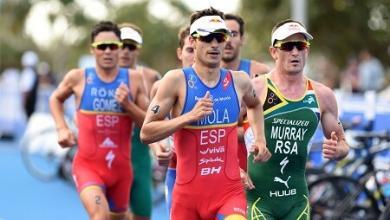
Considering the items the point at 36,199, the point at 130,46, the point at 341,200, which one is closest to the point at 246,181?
the point at 130,46

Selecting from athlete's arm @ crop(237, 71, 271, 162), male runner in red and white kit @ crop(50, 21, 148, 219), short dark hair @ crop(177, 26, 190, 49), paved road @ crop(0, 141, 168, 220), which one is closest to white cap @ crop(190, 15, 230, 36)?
athlete's arm @ crop(237, 71, 271, 162)

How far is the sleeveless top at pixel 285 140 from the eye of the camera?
6852 mm

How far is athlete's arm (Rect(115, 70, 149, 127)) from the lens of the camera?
842 cm

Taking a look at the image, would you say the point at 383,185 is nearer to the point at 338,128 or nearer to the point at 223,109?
the point at 338,128

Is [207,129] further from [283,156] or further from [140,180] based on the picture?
[140,180]

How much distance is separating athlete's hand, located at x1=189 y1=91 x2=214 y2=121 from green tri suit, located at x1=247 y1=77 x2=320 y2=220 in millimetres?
814

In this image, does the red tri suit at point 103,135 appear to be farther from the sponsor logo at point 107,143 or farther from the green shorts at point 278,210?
the green shorts at point 278,210

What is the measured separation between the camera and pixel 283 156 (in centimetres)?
691

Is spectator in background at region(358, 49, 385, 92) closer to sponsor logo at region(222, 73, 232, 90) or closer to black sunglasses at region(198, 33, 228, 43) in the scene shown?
sponsor logo at region(222, 73, 232, 90)

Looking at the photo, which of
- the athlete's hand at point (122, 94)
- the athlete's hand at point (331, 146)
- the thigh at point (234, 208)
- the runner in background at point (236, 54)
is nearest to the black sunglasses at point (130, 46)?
the athlete's hand at point (122, 94)

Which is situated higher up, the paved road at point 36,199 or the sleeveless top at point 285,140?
the sleeveless top at point 285,140

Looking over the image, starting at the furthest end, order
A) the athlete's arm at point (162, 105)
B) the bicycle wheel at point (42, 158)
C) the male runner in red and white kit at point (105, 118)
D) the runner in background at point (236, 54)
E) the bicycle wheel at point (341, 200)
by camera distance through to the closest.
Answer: the bicycle wheel at point (42, 158) < the bicycle wheel at point (341, 200) < the male runner in red and white kit at point (105, 118) < the runner in background at point (236, 54) < the athlete's arm at point (162, 105)

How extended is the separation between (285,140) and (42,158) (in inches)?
511

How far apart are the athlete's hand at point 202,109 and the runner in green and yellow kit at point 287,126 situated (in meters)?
0.79
